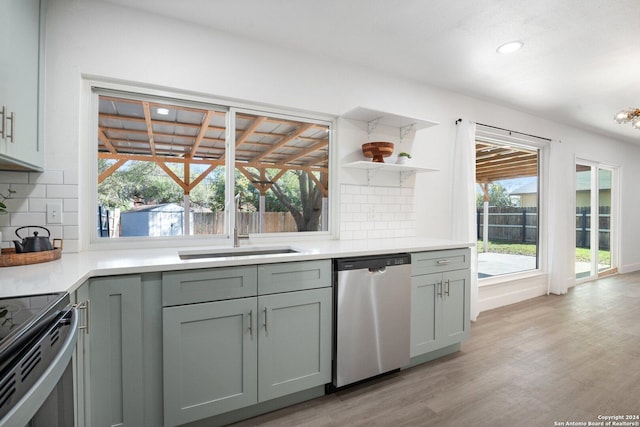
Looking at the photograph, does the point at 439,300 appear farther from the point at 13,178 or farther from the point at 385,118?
the point at 13,178

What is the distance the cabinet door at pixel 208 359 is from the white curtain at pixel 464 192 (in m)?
2.55

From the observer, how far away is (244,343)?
169 centimetres

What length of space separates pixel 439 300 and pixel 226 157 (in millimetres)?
2012

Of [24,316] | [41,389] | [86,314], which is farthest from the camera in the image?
[86,314]

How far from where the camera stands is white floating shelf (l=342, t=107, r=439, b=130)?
260cm

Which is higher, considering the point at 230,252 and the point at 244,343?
the point at 230,252

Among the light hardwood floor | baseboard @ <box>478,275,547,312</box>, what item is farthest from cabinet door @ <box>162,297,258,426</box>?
baseboard @ <box>478,275,547,312</box>

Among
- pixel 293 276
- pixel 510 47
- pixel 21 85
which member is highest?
pixel 510 47

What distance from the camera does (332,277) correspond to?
6.45 feet

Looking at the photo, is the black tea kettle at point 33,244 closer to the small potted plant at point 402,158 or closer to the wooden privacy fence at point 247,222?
the wooden privacy fence at point 247,222

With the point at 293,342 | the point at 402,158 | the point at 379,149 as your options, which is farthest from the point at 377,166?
the point at 293,342

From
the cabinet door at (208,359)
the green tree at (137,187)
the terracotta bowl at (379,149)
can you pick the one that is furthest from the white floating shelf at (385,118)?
the cabinet door at (208,359)

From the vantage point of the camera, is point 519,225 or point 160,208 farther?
point 519,225

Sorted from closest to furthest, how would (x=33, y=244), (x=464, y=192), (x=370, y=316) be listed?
(x=33, y=244)
(x=370, y=316)
(x=464, y=192)
